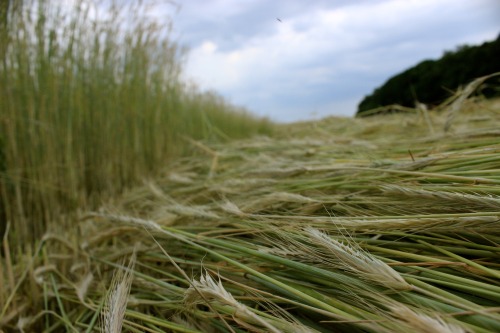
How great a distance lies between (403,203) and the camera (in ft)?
2.25

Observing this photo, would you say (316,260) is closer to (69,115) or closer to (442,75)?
(69,115)

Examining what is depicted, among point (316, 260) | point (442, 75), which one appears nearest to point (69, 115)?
point (316, 260)

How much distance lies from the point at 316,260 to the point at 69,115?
170cm

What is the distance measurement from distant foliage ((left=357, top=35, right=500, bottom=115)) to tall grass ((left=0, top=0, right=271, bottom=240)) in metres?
2.13

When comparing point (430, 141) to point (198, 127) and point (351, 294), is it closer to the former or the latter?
point (351, 294)

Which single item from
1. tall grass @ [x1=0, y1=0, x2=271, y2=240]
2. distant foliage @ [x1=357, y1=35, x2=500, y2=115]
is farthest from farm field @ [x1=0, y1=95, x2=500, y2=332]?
distant foliage @ [x1=357, y1=35, x2=500, y2=115]

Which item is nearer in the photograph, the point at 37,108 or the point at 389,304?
the point at 389,304

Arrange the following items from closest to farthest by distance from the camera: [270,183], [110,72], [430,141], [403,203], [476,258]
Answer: [476,258]
[403,203]
[270,183]
[430,141]
[110,72]

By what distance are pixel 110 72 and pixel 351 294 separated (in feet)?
7.11

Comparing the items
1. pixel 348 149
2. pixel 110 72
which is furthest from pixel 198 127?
pixel 348 149

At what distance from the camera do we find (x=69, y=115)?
1854 millimetres

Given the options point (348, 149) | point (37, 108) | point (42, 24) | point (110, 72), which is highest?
point (42, 24)

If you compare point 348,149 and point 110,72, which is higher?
point 110,72

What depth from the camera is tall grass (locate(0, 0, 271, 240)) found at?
1.71 m
